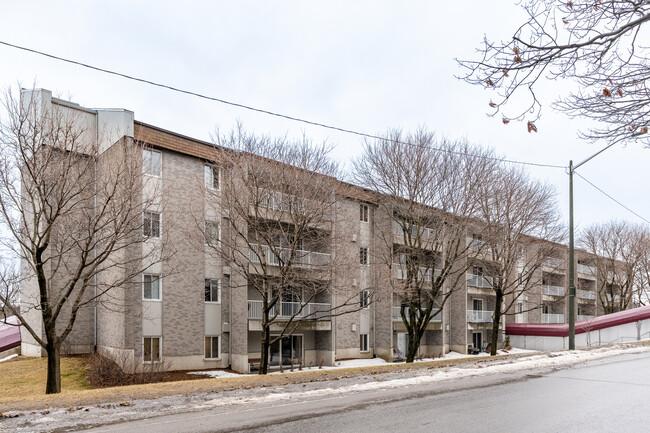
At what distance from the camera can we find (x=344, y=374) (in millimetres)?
16031

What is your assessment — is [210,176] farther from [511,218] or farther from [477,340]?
[477,340]

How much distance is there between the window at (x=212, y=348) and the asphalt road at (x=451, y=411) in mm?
16572

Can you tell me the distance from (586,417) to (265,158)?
14.4m

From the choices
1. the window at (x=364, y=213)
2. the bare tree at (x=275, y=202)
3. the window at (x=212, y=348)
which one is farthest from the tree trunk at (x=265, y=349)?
the window at (x=364, y=213)

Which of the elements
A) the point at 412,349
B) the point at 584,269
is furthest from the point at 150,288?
the point at 584,269

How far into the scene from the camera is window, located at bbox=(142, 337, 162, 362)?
25.2m

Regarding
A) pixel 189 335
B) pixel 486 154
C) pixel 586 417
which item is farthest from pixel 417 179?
pixel 586 417

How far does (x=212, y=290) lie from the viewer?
28.3m

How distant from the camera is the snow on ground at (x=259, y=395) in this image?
9.24 m

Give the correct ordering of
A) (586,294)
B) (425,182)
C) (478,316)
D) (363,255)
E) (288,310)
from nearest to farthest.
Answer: (425,182)
(288,310)
(363,255)
(478,316)
(586,294)

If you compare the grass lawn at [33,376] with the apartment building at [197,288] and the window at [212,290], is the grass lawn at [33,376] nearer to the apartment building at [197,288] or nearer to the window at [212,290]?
the apartment building at [197,288]

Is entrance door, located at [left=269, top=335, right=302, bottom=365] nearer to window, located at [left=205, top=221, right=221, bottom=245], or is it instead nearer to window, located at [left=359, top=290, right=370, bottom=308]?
window, located at [left=359, top=290, right=370, bottom=308]

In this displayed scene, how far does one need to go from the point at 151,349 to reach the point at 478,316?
26865mm

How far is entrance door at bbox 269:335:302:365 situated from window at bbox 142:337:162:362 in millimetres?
6374
